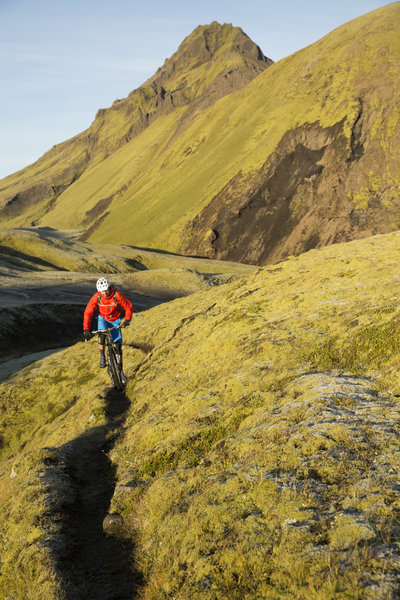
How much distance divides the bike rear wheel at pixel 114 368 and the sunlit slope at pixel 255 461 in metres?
0.66

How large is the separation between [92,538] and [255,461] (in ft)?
12.9

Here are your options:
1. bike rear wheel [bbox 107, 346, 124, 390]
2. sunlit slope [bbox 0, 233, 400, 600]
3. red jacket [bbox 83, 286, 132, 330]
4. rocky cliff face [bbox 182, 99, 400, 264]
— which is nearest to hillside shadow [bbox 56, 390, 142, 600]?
sunlit slope [bbox 0, 233, 400, 600]

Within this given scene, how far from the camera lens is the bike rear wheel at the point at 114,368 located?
57.4 feet

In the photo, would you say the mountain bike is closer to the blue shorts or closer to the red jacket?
the blue shorts

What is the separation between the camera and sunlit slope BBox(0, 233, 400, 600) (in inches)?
213

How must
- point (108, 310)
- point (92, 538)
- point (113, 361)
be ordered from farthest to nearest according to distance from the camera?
point (113, 361) < point (108, 310) < point (92, 538)

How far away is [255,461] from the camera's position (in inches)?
297

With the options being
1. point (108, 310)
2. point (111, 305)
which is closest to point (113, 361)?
point (108, 310)

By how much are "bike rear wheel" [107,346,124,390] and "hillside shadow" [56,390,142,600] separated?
4.12 m

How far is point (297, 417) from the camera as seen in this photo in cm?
868

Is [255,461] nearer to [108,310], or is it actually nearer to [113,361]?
[113,361]

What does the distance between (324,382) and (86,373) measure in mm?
17159

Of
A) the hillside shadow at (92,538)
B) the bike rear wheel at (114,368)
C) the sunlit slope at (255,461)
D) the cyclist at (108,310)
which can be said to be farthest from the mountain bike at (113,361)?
the hillside shadow at (92,538)

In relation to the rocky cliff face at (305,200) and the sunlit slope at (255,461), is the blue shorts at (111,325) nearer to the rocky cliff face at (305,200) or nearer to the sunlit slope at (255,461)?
the sunlit slope at (255,461)
